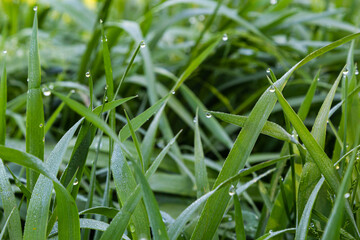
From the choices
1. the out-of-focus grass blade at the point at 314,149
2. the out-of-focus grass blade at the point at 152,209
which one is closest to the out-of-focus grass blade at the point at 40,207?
the out-of-focus grass blade at the point at 152,209

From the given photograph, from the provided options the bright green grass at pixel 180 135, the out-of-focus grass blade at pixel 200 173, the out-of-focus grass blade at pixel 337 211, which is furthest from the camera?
the out-of-focus grass blade at pixel 200 173

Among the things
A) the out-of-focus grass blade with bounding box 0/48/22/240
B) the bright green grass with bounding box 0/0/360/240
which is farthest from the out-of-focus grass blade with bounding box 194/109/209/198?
the out-of-focus grass blade with bounding box 0/48/22/240

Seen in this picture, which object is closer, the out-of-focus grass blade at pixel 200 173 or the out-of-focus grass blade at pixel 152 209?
the out-of-focus grass blade at pixel 152 209

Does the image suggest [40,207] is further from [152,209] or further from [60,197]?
[152,209]

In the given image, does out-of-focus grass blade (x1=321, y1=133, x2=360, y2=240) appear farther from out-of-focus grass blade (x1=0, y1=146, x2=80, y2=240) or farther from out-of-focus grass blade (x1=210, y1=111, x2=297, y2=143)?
out-of-focus grass blade (x1=0, y1=146, x2=80, y2=240)

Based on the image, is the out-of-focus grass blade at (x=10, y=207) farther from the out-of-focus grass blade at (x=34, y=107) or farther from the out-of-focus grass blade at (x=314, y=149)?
the out-of-focus grass blade at (x=314, y=149)

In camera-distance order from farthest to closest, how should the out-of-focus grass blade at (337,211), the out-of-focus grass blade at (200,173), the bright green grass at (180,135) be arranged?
the out-of-focus grass blade at (200,173), the bright green grass at (180,135), the out-of-focus grass blade at (337,211)

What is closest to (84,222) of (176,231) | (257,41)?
(176,231)

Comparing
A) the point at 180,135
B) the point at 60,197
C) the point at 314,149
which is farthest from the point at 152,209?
the point at 180,135
